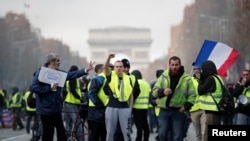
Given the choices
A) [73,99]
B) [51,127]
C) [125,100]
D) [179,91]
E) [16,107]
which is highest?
[179,91]

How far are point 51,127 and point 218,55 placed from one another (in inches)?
135

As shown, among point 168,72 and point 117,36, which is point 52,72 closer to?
point 168,72

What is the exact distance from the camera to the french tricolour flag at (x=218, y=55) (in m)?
14.9

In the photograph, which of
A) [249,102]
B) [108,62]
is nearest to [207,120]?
[108,62]

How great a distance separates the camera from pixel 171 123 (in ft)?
45.3

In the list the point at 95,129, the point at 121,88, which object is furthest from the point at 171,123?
the point at 95,129

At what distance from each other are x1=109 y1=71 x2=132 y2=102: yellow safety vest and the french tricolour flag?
6.04 ft

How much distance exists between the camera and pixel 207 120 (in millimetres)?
13422

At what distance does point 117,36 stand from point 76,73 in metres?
151

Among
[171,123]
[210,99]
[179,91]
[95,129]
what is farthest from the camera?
[95,129]

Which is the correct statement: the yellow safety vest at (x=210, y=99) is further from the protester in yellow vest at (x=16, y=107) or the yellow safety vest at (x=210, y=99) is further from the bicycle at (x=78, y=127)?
the protester in yellow vest at (x=16, y=107)

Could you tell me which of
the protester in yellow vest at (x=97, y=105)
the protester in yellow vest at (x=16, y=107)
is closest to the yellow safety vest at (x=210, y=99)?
the protester in yellow vest at (x=97, y=105)

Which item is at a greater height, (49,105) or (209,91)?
(209,91)

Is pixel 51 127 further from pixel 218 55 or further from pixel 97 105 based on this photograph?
pixel 218 55
